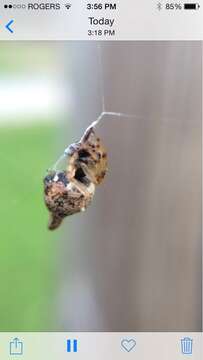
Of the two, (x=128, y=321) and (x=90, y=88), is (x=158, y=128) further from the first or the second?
(x=128, y=321)

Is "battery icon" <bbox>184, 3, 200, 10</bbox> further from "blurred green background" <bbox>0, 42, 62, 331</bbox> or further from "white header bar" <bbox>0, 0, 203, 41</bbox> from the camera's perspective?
"blurred green background" <bbox>0, 42, 62, 331</bbox>

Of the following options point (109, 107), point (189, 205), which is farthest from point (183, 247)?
point (109, 107)
